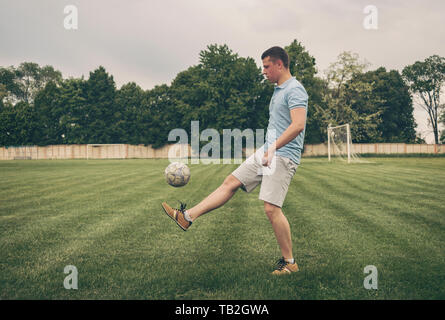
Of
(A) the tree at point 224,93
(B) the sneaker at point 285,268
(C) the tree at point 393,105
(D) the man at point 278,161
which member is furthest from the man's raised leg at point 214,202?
(C) the tree at point 393,105

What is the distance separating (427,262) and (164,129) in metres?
55.9

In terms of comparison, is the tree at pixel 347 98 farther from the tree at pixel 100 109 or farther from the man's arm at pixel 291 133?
the man's arm at pixel 291 133

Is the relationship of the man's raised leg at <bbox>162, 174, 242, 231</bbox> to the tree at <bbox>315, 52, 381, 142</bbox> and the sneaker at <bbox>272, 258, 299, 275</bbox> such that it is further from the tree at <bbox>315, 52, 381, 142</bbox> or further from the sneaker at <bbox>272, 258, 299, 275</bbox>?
the tree at <bbox>315, 52, 381, 142</bbox>

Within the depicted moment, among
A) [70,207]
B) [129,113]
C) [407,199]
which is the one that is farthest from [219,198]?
[129,113]

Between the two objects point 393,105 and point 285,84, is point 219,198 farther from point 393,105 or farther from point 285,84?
point 393,105

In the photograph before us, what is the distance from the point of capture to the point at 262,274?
3910mm

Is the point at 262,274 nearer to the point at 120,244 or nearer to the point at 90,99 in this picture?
the point at 120,244

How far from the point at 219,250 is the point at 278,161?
173 centimetres

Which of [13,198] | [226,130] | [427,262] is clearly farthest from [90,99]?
[427,262]

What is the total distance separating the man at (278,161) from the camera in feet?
12.3

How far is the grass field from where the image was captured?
3471 mm

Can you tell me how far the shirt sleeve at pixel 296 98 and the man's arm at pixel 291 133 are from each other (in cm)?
5
